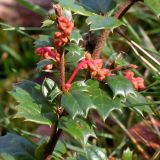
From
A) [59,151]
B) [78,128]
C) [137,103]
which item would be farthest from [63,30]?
[59,151]

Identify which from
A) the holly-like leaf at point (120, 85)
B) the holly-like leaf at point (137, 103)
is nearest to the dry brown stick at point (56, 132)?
the holly-like leaf at point (120, 85)

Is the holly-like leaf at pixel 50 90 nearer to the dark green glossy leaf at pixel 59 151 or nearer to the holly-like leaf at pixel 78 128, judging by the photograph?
the holly-like leaf at pixel 78 128

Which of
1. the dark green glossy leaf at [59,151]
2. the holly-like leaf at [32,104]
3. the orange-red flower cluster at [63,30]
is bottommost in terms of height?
the dark green glossy leaf at [59,151]

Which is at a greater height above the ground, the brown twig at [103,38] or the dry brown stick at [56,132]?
the brown twig at [103,38]

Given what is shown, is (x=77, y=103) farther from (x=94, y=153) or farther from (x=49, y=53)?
(x=94, y=153)

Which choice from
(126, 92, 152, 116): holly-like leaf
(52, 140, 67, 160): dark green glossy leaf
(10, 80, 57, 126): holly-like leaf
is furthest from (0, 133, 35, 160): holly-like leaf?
(126, 92, 152, 116): holly-like leaf

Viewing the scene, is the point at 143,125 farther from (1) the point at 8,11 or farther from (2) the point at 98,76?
(1) the point at 8,11

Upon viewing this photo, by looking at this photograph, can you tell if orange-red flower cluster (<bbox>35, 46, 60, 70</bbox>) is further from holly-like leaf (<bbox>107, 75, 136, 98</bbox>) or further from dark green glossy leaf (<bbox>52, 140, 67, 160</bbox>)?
dark green glossy leaf (<bbox>52, 140, 67, 160</bbox>)
